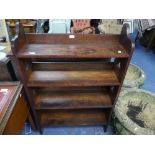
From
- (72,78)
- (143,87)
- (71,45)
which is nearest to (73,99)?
(72,78)

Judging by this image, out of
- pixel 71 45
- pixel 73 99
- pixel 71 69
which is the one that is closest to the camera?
pixel 71 45

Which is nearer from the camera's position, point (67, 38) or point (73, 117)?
point (67, 38)

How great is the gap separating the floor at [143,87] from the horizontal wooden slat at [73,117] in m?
0.12

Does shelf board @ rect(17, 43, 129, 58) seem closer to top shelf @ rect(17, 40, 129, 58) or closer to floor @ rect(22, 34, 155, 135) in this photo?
top shelf @ rect(17, 40, 129, 58)

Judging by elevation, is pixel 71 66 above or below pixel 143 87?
above

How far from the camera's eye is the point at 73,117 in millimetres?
1714

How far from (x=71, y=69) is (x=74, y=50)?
0.28 meters

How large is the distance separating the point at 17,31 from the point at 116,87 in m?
0.87

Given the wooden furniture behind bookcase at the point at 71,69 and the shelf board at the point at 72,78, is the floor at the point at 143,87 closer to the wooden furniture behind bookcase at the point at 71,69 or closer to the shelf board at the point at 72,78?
the wooden furniture behind bookcase at the point at 71,69

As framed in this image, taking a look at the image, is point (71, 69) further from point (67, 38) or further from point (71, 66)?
point (67, 38)

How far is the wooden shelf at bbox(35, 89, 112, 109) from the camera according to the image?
1.46 m

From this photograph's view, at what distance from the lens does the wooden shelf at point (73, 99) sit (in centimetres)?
146

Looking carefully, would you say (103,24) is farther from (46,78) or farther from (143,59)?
(46,78)
